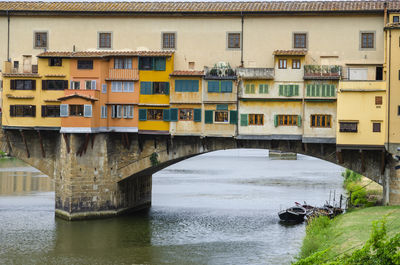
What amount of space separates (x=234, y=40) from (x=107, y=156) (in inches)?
402

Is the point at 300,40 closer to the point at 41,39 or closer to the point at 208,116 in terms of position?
the point at 208,116

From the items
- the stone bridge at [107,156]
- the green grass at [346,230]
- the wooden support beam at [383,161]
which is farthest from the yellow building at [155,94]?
the wooden support beam at [383,161]

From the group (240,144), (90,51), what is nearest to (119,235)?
(240,144)

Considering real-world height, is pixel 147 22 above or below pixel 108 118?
above

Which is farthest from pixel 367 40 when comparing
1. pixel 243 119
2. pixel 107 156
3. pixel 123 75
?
pixel 107 156

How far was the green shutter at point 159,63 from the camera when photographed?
3700 centimetres

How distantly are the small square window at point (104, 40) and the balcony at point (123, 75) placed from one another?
1703mm

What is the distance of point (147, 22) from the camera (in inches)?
1483

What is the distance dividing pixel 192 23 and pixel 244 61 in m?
3.83

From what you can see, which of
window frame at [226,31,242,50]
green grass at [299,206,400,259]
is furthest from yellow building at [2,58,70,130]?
green grass at [299,206,400,259]

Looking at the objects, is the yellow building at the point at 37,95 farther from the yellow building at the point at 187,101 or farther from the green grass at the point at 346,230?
the green grass at the point at 346,230

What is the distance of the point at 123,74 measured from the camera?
3753 cm

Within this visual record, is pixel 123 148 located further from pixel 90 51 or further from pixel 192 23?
pixel 192 23

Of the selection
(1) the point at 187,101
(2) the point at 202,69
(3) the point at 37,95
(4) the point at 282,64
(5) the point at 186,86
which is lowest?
(1) the point at 187,101
